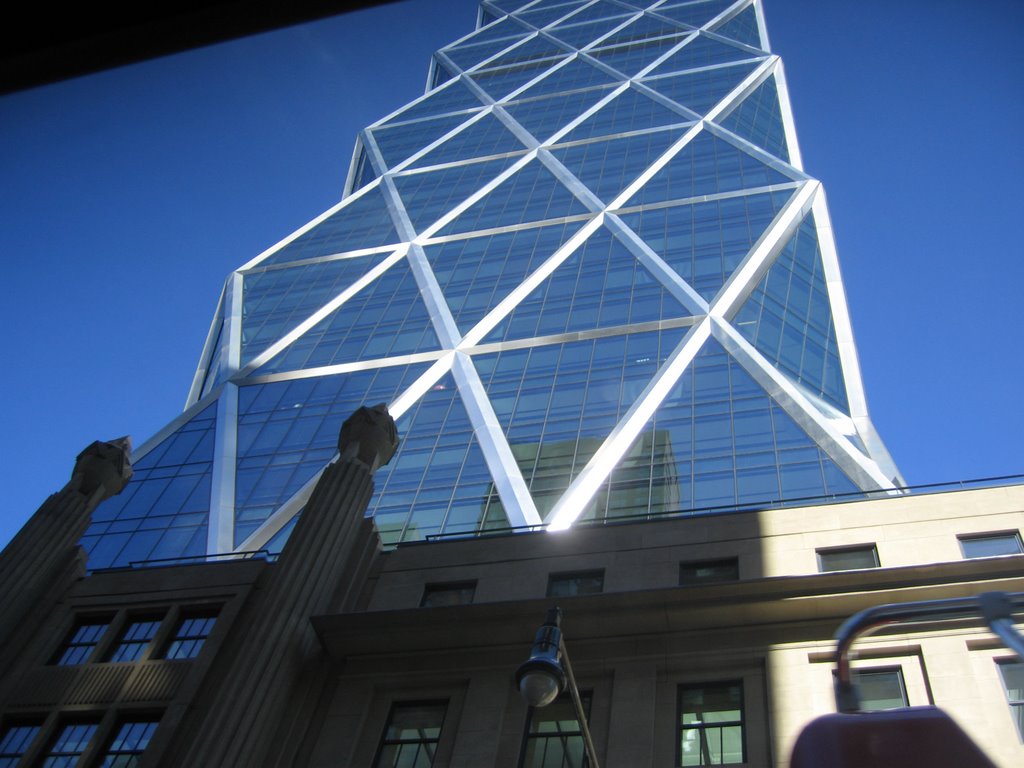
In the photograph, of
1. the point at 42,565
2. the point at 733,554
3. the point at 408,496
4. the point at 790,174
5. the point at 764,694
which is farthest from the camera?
the point at 790,174

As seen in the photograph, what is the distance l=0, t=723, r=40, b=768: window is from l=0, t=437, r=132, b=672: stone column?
1.45 meters

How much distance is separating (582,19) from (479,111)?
1513 inches

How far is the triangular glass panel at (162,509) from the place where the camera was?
Answer: 1825 inches

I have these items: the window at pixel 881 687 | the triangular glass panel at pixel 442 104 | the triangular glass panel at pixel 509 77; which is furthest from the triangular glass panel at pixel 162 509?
the triangular glass panel at pixel 509 77

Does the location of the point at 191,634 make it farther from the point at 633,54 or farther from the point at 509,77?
the point at 633,54

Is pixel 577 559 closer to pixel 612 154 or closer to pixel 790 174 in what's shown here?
pixel 790 174

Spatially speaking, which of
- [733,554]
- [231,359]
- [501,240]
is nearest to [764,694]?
[733,554]

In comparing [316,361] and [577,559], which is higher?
[316,361]

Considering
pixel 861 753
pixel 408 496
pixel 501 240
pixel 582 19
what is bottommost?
pixel 861 753

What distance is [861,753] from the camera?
13.9 feet

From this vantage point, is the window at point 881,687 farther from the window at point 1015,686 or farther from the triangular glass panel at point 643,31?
the triangular glass panel at point 643,31

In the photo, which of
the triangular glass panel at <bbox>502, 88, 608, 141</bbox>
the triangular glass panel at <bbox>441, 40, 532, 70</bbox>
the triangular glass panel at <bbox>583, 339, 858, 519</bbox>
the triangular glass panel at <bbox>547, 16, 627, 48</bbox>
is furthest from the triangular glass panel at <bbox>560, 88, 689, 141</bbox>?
the triangular glass panel at <bbox>583, 339, 858, 519</bbox>

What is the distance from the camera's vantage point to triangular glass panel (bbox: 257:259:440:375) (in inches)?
2488

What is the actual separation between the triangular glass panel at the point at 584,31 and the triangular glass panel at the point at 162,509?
8141 centimetres
